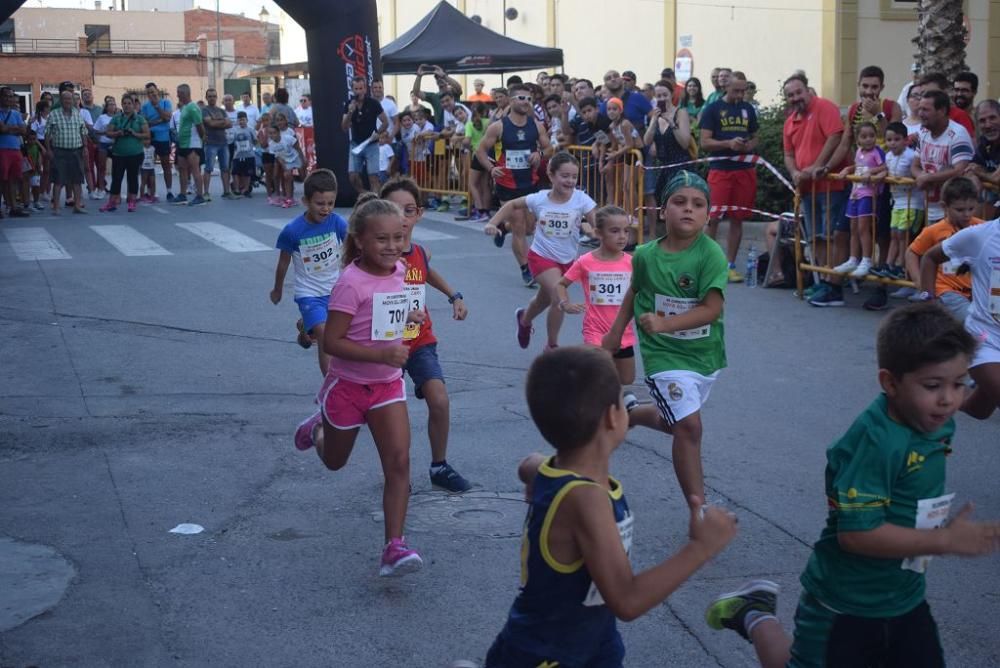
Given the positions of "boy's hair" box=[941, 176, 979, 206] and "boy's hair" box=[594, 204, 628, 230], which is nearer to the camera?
"boy's hair" box=[941, 176, 979, 206]

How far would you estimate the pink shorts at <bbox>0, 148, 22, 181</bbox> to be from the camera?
20406mm

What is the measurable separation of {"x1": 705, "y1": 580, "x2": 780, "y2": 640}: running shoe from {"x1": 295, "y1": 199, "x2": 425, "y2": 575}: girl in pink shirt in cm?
173

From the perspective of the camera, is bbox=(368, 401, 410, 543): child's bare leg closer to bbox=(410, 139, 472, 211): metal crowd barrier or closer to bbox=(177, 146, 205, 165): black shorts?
bbox=(410, 139, 472, 211): metal crowd barrier

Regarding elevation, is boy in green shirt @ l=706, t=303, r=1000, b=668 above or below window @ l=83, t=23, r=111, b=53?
below

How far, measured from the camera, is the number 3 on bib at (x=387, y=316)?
5496mm

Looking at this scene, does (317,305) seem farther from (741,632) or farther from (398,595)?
(741,632)

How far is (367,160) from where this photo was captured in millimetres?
21625

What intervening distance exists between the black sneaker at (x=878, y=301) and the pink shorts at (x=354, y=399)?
7.34 meters

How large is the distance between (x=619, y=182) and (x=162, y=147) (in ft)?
34.9

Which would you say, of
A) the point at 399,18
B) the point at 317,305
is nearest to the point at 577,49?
the point at 399,18

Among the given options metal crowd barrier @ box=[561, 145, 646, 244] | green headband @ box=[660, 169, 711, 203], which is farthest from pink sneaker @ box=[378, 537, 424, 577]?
metal crowd barrier @ box=[561, 145, 646, 244]

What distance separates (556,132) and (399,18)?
1151 inches

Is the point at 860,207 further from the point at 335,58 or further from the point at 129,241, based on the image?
the point at 335,58

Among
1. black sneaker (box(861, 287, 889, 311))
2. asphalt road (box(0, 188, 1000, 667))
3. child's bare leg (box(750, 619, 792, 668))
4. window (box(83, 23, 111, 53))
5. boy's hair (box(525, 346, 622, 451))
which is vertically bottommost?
asphalt road (box(0, 188, 1000, 667))
